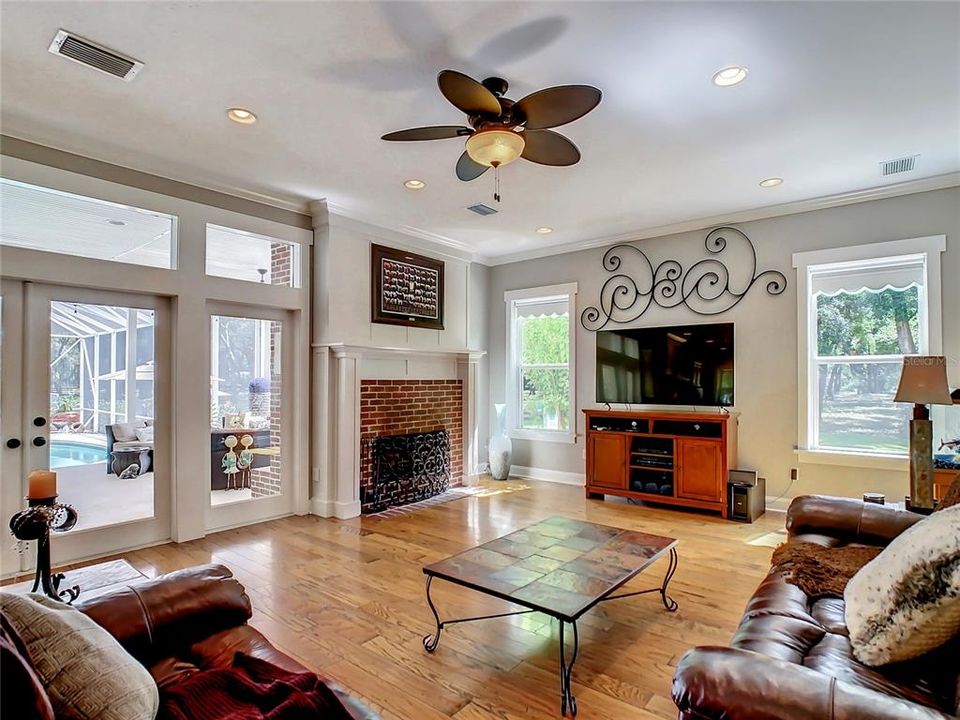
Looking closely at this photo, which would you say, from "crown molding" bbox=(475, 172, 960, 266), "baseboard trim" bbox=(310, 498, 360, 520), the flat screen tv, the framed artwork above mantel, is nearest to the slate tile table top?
"baseboard trim" bbox=(310, 498, 360, 520)

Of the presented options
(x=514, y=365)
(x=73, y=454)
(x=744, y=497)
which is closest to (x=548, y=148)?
(x=744, y=497)

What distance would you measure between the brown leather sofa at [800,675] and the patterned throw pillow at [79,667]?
47.0 inches

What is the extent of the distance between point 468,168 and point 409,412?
9.98ft

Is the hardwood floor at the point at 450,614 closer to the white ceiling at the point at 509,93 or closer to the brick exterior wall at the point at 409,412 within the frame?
the brick exterior wall at the point at 409,412

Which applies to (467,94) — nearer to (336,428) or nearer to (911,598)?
(911,598)

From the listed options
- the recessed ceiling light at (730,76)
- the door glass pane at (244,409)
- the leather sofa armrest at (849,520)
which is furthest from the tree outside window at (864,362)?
the door glass pane at (244,409)

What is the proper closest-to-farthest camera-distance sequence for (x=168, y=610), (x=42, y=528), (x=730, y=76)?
(x=168, y=610), (x=42, y=528), (x=730, y=76)

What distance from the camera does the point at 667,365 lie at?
5363mm

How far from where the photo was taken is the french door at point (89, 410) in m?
3.37

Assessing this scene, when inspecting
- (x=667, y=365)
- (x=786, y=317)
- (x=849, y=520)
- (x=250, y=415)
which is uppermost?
(x=786, y=317)

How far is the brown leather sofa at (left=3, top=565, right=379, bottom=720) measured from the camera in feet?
4.91

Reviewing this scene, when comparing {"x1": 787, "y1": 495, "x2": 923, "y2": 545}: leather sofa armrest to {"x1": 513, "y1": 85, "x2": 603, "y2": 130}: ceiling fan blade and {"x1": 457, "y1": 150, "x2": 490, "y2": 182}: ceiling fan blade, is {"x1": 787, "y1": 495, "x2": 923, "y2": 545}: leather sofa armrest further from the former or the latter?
{"x1": 457, "y1": 150, "x2": 490, "y2": 182}: ceiling fan blade

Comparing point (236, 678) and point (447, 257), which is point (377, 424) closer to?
point (447, 257)

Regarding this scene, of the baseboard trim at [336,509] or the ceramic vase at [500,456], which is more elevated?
the ceramic vase at [500,456]
